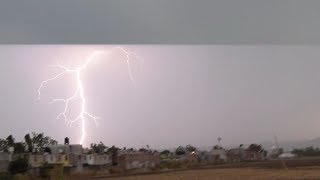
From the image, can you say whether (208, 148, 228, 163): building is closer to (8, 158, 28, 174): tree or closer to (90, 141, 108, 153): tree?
(90, 141, 108, 153): tree

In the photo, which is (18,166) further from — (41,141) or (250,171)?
(250,171)

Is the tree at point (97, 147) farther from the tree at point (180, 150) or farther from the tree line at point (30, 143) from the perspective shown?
the tree at point (180, 150)

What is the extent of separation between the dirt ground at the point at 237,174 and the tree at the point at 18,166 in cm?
86

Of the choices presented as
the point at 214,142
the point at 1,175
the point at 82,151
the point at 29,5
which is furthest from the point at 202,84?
the point at 1,175

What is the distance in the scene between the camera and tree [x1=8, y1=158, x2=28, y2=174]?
4293 mm

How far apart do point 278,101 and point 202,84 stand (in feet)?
2.66

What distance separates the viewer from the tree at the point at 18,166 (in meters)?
4.29

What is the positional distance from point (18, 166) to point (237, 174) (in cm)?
216

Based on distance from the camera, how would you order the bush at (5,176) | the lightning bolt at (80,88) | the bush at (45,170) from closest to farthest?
the bush at (5,176)
the bush at (45,170)
the lightning bolt at (80,88)

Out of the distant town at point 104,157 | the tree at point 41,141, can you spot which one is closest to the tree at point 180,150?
the distant town at point 104,157

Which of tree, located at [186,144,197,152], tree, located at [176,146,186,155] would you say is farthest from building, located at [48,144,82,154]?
tree, located at [186,144,197,152]

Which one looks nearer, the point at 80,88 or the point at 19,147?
the point at 19,147

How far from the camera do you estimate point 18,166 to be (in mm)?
Answer: 4305

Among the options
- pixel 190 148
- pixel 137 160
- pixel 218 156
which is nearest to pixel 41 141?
pixel 137 160
